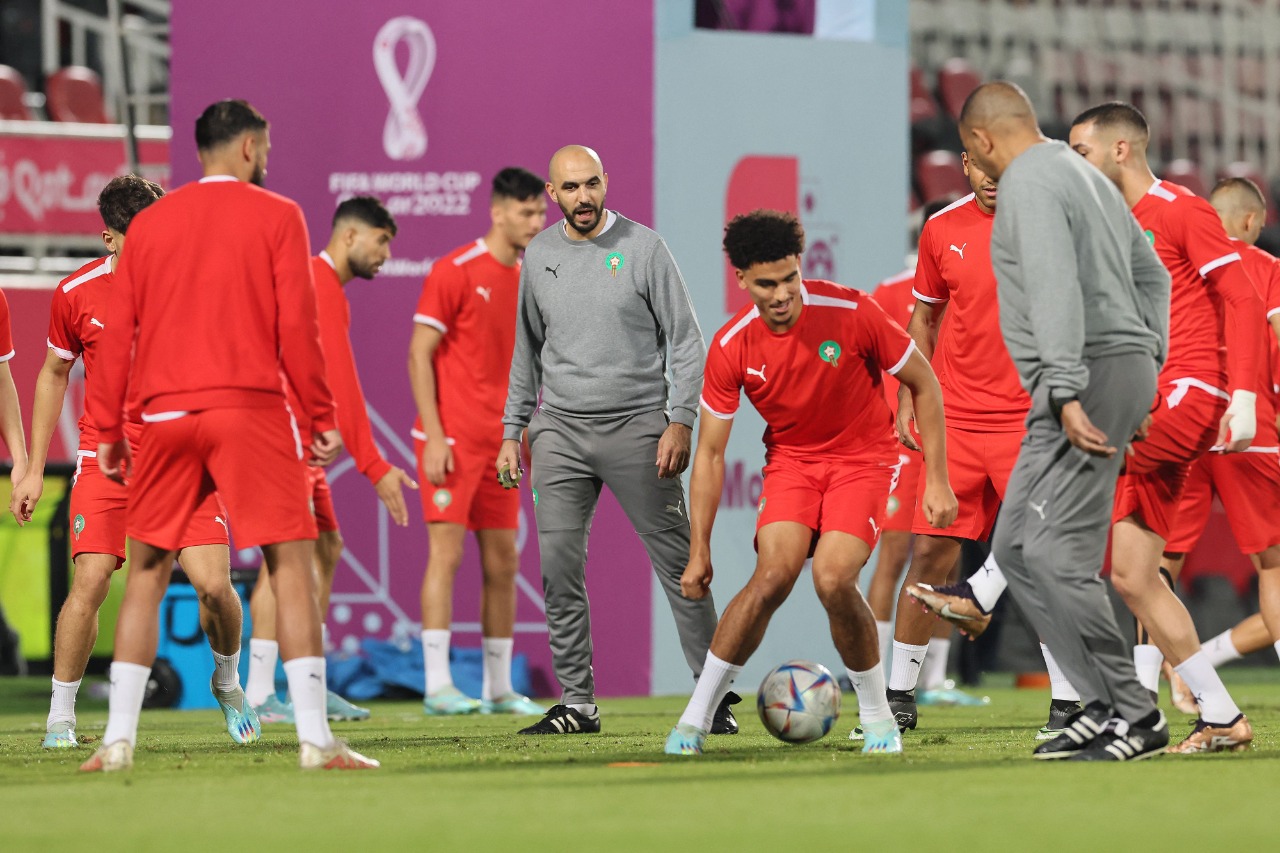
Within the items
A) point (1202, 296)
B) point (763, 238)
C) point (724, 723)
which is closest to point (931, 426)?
point (763, 238)

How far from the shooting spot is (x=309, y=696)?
215 inches

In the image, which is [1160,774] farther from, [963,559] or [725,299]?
[963,559]

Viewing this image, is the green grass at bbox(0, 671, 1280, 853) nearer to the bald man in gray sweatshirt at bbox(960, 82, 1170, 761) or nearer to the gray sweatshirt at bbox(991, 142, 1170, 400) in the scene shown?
the bald man in gray sweatshirt at bbox(960, 82, 1170, 761)

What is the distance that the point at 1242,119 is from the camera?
69.3ft

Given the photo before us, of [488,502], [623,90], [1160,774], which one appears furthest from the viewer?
[623,90]

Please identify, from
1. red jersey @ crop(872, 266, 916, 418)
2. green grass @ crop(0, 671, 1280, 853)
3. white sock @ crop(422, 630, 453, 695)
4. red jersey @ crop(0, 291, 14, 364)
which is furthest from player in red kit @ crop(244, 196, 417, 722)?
red jersey @ crop(872, 266, 916, 418)

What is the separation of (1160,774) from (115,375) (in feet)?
10.7

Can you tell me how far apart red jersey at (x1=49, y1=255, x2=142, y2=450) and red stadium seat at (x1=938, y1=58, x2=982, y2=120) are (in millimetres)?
14417

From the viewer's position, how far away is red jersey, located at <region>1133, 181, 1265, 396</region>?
21.0ft

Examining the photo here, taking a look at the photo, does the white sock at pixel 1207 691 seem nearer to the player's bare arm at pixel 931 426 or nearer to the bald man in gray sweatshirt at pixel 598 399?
the player's bare arm at pixel 931 426

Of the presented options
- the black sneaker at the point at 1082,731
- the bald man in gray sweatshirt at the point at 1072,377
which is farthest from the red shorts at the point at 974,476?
the black sneaker at the point at 1082,731

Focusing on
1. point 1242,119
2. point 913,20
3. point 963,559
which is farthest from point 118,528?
point 1242,119

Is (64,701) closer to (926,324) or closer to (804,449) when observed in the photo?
(804,449)

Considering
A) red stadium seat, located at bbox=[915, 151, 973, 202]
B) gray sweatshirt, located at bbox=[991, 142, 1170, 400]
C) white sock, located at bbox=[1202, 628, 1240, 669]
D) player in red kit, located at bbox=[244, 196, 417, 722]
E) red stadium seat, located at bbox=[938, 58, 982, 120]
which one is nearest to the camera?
gray sweatshirt, located at bbox=[991, 142, 1170, 400]
